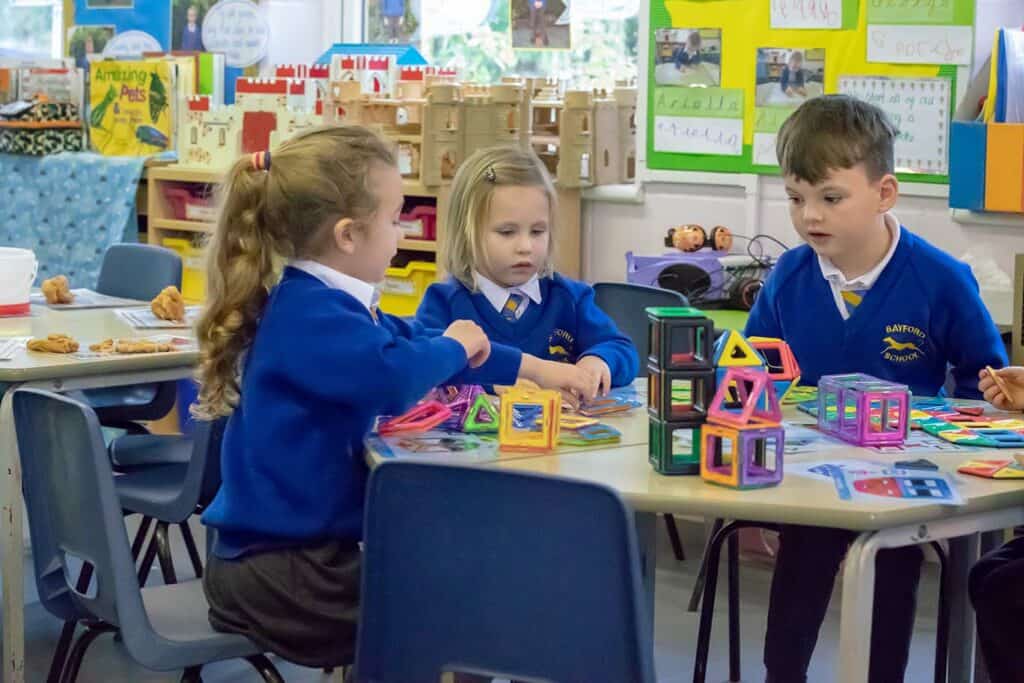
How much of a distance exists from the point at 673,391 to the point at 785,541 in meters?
0.69

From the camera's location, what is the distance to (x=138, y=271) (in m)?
3.79

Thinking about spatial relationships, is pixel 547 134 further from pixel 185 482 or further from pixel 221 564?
pixel 221 564

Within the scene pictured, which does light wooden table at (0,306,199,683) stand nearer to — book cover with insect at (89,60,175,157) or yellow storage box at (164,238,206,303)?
yellow storage box at (164,238,206,303)

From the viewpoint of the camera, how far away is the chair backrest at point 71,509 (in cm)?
210

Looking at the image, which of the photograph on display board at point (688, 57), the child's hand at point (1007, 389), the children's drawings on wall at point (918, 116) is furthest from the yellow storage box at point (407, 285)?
the child's hand at point (1007, 389)

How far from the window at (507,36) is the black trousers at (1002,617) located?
276 centimetres

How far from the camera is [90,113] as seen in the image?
5375 millimetres

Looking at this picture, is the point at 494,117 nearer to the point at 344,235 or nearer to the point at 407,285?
the point at 407,285

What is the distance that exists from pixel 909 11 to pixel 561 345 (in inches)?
63.0

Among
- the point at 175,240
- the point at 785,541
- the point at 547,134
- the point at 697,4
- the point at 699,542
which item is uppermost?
the point at 697,4

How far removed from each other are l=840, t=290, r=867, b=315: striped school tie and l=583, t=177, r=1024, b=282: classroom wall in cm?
121

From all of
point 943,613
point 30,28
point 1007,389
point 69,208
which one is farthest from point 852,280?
point 30,28

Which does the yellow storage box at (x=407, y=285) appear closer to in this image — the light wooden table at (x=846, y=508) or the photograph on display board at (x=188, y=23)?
the photograph on display board at (x=188, y=23)

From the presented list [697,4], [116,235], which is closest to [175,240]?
[116,235]
